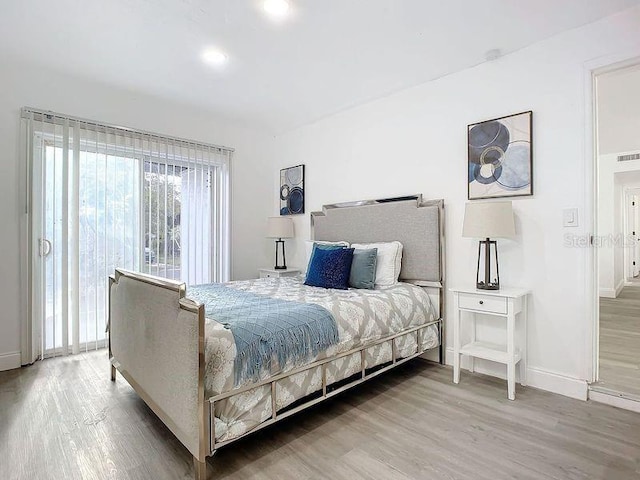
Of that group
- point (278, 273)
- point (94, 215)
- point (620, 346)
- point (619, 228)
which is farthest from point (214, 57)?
point (619, 228)

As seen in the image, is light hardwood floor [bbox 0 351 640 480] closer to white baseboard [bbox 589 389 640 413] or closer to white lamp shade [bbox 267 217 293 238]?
white baseboard [bbox 589 389 640 413]

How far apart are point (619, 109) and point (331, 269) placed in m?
3.76

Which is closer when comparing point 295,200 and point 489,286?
point 489,286

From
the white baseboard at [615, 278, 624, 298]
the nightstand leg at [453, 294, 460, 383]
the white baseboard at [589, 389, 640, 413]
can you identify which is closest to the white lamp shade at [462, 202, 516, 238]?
the nightstand leg at [453, 294, 460, 383]

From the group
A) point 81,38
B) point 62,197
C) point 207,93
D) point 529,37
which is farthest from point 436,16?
point 62,197

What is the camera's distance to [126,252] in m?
3.44

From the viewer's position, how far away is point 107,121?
338cm

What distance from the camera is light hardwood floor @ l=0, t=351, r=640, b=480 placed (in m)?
1.62

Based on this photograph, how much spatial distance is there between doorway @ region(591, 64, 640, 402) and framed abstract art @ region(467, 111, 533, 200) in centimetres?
45

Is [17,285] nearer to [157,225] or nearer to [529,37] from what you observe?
[157,225]

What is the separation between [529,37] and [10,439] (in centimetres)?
415

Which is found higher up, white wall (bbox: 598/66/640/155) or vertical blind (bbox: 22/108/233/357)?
white wall (bbox: 598/66/640/155)

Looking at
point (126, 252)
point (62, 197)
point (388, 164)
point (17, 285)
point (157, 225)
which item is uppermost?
point (388, 164)

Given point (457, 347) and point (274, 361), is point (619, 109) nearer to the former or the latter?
point (457, 347)
